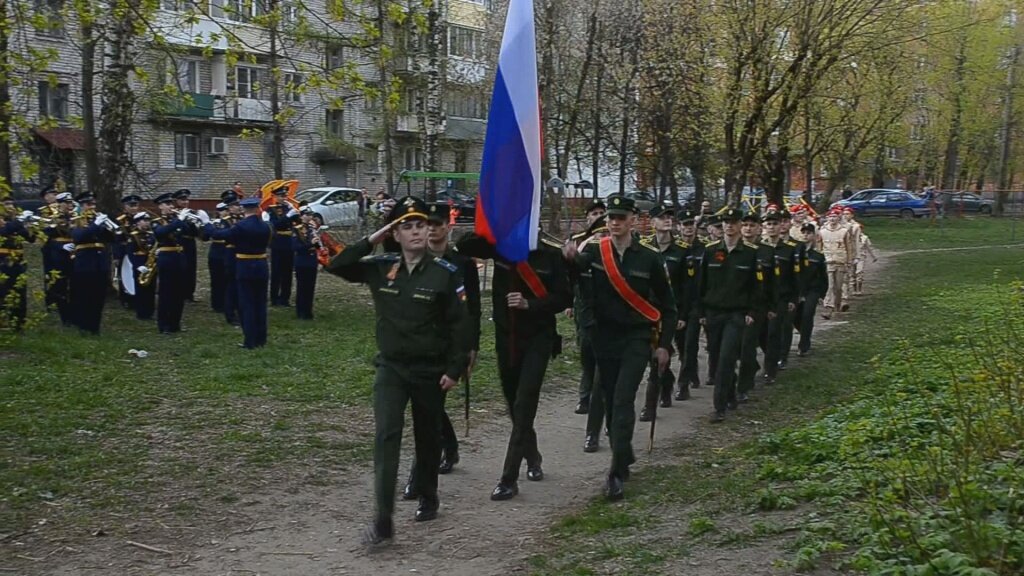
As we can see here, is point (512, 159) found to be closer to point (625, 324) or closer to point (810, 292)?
Result: point (625, 324)

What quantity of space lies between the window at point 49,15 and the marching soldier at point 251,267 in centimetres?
403

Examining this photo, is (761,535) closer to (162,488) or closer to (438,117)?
(162,488)

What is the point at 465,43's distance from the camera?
4347 cm

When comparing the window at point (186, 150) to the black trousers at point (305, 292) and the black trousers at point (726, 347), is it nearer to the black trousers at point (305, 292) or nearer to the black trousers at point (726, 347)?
the black trousers at point (305, 292)

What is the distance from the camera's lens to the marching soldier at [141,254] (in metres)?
17.1

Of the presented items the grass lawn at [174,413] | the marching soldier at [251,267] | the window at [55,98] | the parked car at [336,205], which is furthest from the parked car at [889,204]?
the marching soldier at [251,267]

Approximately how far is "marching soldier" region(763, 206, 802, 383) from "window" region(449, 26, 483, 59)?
98.0 feet

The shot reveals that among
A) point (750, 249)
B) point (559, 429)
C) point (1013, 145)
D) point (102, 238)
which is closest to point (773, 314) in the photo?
point (750, 249)

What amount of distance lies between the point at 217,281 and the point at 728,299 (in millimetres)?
9735

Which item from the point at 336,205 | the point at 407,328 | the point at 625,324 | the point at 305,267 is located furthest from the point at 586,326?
the point at 336,205

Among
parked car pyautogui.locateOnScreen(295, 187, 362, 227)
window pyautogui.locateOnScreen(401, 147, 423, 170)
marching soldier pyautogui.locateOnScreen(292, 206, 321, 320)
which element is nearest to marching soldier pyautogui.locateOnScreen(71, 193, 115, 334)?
marching soldier pyautogui.locateOnScreen(292, 206, 321, 320)

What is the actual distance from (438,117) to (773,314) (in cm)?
1629

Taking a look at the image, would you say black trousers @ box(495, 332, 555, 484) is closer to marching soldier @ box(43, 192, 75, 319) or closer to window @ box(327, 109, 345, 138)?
marching soldier @ box(43, 192, 75, 319)

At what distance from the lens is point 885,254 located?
37500 millimetres
